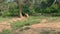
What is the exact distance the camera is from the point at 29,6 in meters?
20.7

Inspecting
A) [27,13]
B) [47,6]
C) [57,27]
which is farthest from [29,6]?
[57,27]

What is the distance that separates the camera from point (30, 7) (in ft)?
69.0

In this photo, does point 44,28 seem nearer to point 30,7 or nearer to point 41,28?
point 41,28

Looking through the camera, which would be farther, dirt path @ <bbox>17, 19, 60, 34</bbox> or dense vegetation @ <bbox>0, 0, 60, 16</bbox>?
dense vegetation @ <bbox>0, 0, 60, 16</bbox>

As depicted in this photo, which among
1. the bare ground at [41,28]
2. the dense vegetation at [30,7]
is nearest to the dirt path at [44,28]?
the bare ground at [41,28]

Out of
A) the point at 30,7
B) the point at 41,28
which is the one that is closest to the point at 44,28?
the point at 41,28

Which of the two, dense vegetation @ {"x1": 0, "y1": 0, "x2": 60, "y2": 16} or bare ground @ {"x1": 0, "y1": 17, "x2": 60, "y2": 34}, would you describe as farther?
dense vegetation @ {"x1": 0, "y1": 0, "x2": 60, "y2": 16}

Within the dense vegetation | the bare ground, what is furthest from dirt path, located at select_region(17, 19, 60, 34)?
the dense vegetation

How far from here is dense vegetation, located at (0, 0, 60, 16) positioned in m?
19.4

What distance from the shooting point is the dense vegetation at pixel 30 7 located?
63.5 ft

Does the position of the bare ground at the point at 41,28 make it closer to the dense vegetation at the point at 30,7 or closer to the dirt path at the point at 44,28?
the dirt path at the point at 44,28

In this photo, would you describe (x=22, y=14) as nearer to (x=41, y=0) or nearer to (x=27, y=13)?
(x=27, y=13)

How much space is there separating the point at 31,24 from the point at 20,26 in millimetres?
1199

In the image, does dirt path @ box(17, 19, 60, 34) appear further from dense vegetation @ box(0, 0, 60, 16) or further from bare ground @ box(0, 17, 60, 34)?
dense vegetation @ box(0, 0, 60, 16)
